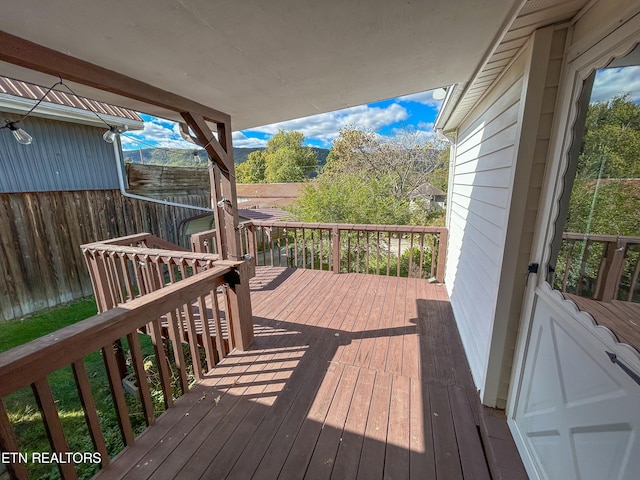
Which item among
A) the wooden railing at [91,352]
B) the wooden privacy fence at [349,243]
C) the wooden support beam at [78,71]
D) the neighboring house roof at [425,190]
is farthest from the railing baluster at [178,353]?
the neighboring house roof at [425,190]

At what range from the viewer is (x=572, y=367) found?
1159mm

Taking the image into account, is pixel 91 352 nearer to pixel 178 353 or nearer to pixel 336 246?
pixel 178 353

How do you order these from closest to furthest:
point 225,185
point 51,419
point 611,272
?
1. point 611,272
2. point 51,419
3. point 225,185

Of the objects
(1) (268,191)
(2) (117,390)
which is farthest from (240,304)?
(1) (268,191)

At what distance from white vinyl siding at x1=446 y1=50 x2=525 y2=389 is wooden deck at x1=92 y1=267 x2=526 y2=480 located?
36 cm

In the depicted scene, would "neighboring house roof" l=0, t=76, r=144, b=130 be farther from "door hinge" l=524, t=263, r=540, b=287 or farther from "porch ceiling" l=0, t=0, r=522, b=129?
"door hinge" l=524, t=263, r=540, b=287

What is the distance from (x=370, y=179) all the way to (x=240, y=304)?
541cm

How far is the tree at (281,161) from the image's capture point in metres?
25.2

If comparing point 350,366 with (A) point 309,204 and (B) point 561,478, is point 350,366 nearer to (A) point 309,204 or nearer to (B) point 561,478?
(B) point 561,478

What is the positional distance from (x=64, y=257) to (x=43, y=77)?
474 cm

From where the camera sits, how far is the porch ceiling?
109 cm

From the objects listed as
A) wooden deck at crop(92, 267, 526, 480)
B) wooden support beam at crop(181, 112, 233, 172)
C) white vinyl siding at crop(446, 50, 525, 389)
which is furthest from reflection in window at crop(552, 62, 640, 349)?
wooden support beam at crop(181, 112, 233, 172)

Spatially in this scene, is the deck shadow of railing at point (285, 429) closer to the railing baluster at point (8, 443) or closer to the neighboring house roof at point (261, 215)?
the railing baluster at point (8, 443)

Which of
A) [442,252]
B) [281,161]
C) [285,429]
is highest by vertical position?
[281,161]
